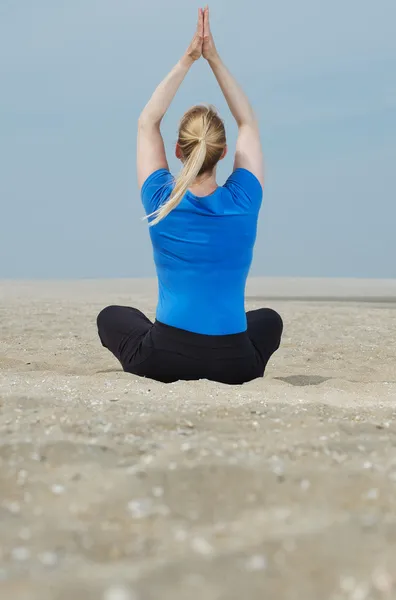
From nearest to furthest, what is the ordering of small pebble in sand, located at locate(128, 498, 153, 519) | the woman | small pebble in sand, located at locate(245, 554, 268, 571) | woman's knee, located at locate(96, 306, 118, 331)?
1. small pebble in sand, located at locate(245, 554, 268, 571)
2. small pebble in sand, located at locate(128, 498, 153, 519)
3. the woman
4. woman's knee, located at locate(96, 306, 118, 331)

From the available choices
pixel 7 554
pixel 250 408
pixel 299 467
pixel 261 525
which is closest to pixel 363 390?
pixel 250 408

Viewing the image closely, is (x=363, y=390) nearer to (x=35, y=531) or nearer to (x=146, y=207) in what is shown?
(x=146, y=207)

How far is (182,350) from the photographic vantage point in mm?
3871

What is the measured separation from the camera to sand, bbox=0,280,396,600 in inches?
58.5

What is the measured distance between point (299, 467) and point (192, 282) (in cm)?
177

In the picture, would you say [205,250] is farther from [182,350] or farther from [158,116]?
[158,116]

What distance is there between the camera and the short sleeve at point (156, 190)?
3.84 meters

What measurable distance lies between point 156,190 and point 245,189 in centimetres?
44

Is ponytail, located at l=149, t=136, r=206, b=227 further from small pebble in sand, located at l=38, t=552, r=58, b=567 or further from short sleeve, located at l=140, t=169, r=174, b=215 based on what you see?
small pebble in sand, located at l=38, t=552, r=58, b=567

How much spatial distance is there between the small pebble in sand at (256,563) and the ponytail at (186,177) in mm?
2200

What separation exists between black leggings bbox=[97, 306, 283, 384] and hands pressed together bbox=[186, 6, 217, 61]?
1493 millimetres

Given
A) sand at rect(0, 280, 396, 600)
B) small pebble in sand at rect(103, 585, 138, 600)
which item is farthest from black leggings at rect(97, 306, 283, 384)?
small pebble in sand at rect(103, 585, 138, 600)

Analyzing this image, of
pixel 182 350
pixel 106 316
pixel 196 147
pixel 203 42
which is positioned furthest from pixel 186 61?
pixel 182 350

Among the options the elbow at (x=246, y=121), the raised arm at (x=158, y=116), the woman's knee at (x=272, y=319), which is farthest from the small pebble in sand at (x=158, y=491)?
the elbow at (x=246, y=121)
